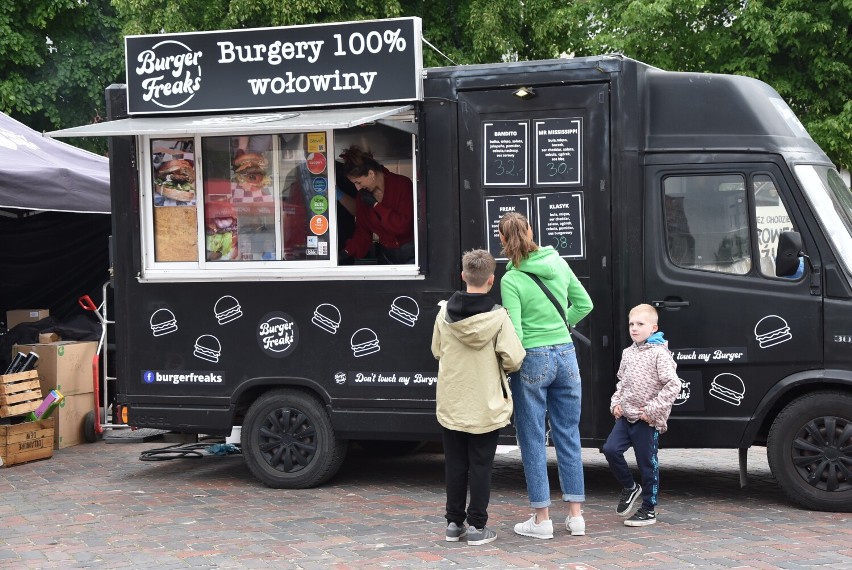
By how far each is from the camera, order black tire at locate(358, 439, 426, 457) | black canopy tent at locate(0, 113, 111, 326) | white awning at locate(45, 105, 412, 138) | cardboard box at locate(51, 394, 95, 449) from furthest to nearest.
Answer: black canopy tent at locate(0, 113, 111, 326)
cardboard box at locate(51, 394, 95, 449)
black tire at locate(358, 439, 426, 457)
white awning at locate(45, 105, 412, 138)

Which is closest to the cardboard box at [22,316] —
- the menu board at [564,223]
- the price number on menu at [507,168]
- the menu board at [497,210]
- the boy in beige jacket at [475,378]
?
the menu board at [497,210]

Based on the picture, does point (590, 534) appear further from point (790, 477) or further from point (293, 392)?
point (293, 392)

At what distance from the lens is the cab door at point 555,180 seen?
7418 millimetres

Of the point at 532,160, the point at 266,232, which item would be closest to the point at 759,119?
the point at 532,160

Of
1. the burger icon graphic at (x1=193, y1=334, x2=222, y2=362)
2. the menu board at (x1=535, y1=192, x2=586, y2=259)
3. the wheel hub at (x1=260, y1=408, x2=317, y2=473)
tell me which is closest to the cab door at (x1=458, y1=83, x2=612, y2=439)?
the menu board at (x1=535, y1=192, x2=586, y2=259)

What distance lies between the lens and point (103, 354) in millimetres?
11211

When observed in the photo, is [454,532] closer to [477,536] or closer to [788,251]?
[477,536]

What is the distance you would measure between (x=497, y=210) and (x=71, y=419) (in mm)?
5114

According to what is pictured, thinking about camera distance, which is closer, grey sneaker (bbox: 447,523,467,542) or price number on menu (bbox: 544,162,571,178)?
grey sneaker (bbox: 447,523,467,542)

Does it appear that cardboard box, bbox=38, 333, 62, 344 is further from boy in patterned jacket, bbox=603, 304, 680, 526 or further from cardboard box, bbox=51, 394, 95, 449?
boy in patterned jacket, bbox=603, 304, 680, 526

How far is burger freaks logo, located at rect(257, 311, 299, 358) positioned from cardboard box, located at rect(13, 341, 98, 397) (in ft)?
10.8

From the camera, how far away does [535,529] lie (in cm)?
659

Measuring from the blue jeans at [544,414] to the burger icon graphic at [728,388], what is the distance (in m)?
1.13

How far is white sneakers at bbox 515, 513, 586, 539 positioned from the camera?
259 inches
